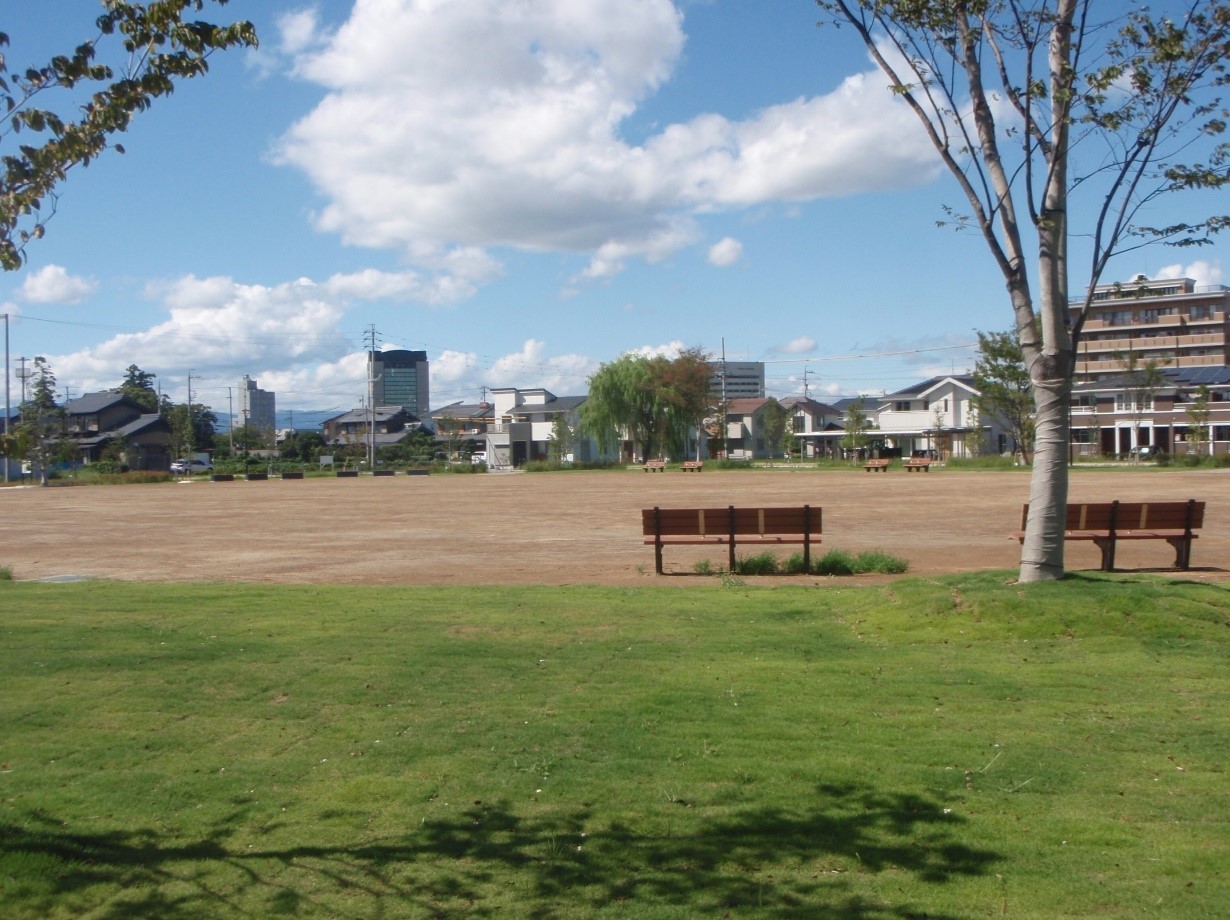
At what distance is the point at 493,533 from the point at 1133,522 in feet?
47.4

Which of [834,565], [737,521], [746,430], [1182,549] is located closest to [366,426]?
[746,430]

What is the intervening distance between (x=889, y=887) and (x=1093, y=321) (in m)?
118

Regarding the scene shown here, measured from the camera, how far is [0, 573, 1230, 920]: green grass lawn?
4844 mm

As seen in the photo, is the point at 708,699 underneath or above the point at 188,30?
underneath

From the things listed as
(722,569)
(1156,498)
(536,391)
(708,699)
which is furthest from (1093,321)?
(708,699)

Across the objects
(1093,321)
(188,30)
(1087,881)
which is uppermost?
(1093,321)

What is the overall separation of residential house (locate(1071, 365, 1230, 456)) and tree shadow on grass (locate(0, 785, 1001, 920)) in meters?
84.2

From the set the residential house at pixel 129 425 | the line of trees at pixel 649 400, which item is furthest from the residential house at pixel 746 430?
the residential house at pixel 129 425

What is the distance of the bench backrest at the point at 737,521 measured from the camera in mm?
17000

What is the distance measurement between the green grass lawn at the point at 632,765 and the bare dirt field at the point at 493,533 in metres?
6.67

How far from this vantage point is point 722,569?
56.5 ft

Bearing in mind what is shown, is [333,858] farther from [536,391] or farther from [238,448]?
[536,391]

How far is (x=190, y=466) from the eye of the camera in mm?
105875

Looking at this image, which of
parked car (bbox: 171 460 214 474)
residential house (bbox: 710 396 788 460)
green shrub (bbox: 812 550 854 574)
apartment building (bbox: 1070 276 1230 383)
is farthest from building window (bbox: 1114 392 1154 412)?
parked car (bbox: 171 460 214 474)
